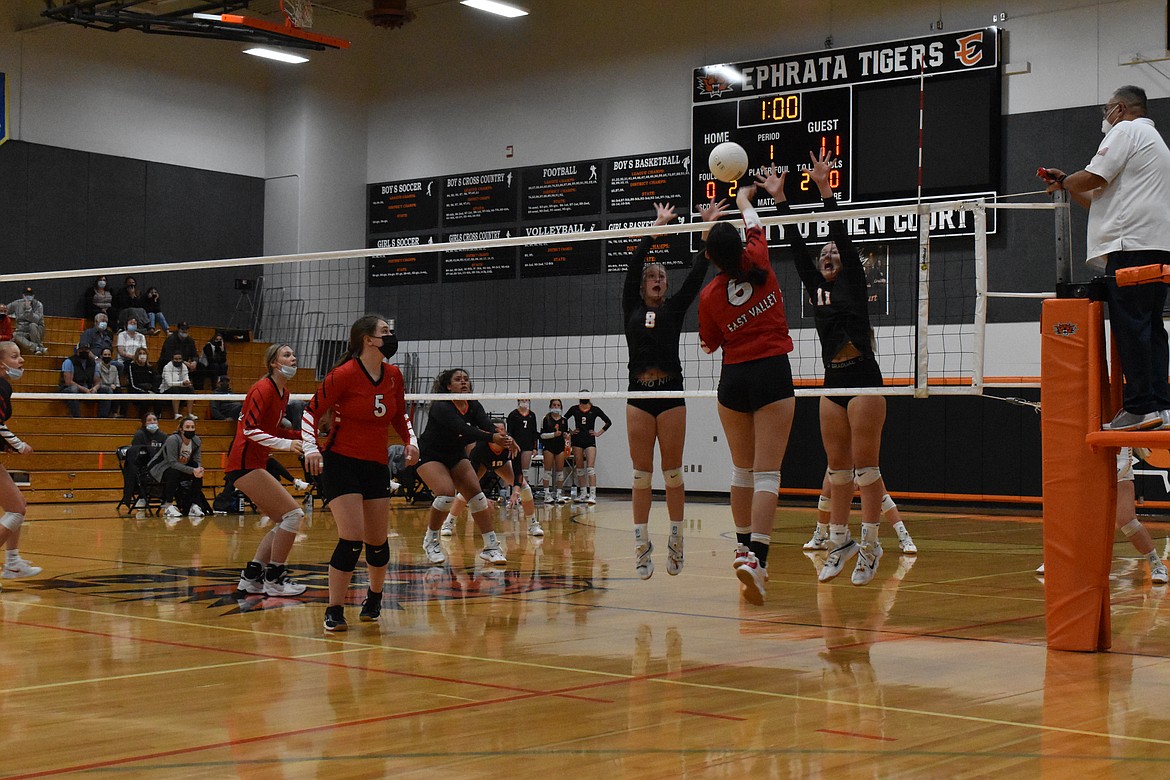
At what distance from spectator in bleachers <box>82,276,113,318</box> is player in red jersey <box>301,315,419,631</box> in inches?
665

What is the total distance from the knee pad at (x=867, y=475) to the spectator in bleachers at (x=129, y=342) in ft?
50.7

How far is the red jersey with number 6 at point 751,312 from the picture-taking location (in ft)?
22.0

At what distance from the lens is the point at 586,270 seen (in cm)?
2272

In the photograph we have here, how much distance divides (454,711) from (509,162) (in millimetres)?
20222

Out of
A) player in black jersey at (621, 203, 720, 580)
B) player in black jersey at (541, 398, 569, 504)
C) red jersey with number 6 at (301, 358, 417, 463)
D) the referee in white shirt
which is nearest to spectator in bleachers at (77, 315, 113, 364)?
player in black jersey at (541, 398, 569, 504)

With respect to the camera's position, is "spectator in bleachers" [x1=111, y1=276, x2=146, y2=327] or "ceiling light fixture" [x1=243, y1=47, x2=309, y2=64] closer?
"spectator in bleachers" [x1=111, y1=276, x2=146, y2=327]

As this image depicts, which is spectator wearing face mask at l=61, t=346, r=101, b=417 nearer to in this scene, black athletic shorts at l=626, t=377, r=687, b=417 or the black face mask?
the black face mask

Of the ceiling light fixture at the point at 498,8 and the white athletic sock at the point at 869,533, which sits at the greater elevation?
the ceiling light fixture at the point at 498,8

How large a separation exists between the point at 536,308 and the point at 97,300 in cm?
778

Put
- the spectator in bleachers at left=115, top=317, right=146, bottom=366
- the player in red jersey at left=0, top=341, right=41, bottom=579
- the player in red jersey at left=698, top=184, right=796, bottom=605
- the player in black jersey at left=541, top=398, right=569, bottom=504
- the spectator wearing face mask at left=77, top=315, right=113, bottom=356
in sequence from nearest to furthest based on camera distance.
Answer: the player in red jersey at left=698, top=184, right=796, bottom=605, the player in red jersey at left=0, top=341, right=41, bottom=579, the player in black jersey at left=541, top=398, right=569, bottom=504, the spectator wearing face mask at left=77, top=315, right=113, bottom=356, the spectator in bleachers at left=115, top=317, right=146, bottom=366

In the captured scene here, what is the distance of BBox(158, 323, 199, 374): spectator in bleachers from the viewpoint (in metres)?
20.6

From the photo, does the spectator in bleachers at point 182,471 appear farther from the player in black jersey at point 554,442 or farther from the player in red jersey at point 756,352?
the player in red jersey at point 756,352

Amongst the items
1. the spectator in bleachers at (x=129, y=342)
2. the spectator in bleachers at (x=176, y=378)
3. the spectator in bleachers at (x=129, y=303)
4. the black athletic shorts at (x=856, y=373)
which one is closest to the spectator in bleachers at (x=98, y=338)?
the spectator in bleachers at (x=129, y=342)

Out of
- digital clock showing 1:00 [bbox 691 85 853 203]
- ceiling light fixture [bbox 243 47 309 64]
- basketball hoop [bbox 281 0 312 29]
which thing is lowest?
digital clock showing 1:00 [bbox 691 85 853 203]
